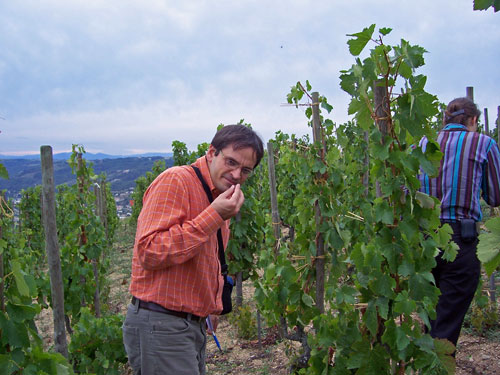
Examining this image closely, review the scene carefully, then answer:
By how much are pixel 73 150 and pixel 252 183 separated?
2482 millimetres

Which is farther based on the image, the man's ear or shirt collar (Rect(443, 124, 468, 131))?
shirt collar (Rect(443, 124, 468, 131))

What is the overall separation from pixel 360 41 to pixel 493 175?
1563 millimetres

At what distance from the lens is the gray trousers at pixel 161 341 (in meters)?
1.74

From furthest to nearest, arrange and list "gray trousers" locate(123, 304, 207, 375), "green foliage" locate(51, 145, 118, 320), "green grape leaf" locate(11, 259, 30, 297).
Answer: "green foliage" locate(51, 145, 118, 320) → "gray trousers" locate(123, 304, 207, 375) → "green grape leaf" locate(11, 259, 30, 297)

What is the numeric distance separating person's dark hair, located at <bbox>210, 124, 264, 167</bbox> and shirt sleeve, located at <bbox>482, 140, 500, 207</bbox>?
5.56 ft

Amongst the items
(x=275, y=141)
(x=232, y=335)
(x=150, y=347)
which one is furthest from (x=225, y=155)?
(x=275, y=141)

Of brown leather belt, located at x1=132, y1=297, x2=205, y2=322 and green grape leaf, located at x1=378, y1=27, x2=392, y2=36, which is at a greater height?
green grape leaf, located at x1=378, y1=27, x2=392, y2=36

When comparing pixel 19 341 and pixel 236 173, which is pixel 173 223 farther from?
pixel 19 341

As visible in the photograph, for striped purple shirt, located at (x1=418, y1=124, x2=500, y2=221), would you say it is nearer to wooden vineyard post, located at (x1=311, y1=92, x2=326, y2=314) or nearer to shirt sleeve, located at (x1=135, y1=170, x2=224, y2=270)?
wooden vineyard post, located at (x1=311, y1=92, x2=326, y2=314)

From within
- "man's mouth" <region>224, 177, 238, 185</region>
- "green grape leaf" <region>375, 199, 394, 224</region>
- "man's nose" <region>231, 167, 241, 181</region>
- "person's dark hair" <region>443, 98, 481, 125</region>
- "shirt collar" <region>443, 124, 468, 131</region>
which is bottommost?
"green grape leaf" <region>375, 199, 394, 224</region>

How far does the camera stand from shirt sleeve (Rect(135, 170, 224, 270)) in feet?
5.37

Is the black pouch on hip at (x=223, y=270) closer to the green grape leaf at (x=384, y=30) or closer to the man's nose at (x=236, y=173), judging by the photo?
the man's nose at (x=236, y=173)

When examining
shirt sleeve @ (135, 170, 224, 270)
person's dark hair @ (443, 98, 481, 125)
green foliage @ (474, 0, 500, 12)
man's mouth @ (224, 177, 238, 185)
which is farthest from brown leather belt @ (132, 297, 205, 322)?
person's dark hair @ (443, 98, 481, 125)

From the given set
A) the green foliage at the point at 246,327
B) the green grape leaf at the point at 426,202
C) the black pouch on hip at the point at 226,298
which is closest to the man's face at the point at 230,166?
the black pouch on hip at the point at 226,298
